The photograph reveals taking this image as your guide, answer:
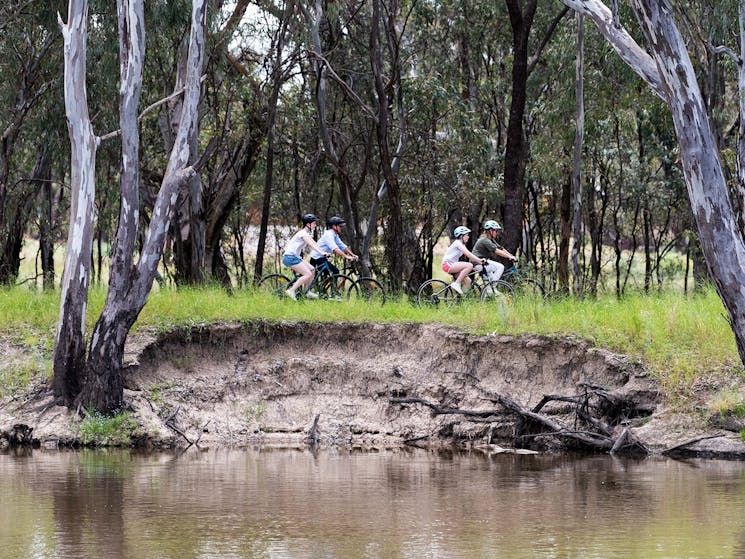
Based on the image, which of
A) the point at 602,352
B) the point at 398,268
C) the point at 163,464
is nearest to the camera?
the point at 163,464

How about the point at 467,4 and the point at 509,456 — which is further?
the point at 467,4

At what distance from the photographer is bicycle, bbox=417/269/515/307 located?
1950cm

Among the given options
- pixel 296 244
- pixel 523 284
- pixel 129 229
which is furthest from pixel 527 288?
pixel 129 229

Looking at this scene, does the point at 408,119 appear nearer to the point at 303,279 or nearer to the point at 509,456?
the point at 303,279

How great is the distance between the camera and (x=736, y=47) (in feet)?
87.2

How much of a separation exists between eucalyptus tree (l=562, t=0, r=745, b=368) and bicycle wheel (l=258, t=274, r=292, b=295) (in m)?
9.37

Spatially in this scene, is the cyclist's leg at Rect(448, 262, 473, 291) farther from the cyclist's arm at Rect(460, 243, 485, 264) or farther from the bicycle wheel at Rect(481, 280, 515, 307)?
the bicycle wheel at Rect(481, 280, 515, 307)

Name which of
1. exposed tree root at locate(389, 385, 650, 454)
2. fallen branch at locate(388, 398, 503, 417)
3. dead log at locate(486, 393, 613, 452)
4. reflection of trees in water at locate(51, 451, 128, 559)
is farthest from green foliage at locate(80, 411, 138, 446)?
dead log at locate(486, 393, 613, 452)

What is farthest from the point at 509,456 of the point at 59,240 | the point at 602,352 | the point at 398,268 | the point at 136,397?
the point at 59,240

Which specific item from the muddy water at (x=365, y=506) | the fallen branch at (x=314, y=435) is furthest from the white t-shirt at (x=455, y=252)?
the muddy water at (x=365, y=506)

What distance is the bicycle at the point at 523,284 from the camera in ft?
66.4

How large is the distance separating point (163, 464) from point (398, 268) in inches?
449

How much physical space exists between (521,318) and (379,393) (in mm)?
2573

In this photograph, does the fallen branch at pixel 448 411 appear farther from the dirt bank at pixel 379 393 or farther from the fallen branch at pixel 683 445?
the fallen branch at pixel 683 445
